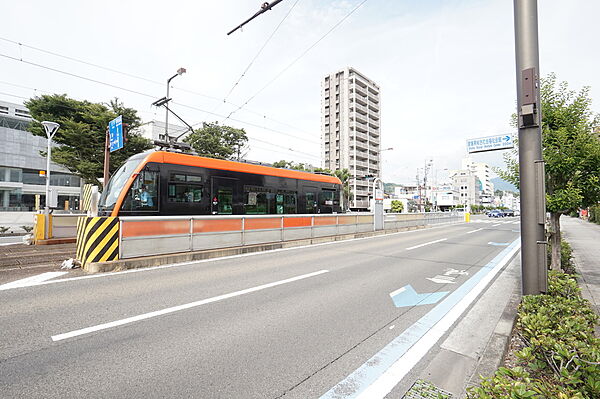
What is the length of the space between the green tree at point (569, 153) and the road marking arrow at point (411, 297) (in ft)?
9.47

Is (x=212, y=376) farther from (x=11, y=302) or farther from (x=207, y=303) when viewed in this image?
(x=11, y=302)

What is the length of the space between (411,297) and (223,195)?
8685mm

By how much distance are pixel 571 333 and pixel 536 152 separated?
6.87 feet

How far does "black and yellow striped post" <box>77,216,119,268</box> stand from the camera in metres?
6.85

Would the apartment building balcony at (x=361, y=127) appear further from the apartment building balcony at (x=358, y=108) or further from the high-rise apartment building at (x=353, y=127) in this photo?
the apartment building balcony at (x=358, y=108)

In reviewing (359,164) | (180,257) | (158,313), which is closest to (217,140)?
(180,257)

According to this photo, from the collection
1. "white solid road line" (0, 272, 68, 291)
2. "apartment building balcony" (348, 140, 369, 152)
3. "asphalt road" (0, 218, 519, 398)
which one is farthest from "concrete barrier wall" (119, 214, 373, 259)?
"apartment building balcony" (348, 140, 369, 152)

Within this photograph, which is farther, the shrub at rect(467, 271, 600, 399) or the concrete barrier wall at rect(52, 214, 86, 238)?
the concrete barrier wall at rect(52, 214, 86, 238)

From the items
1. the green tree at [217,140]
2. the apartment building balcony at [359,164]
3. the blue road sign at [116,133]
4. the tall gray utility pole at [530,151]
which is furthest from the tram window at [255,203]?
the apartment building balcony at [359,164]

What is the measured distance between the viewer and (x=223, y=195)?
1170 cm

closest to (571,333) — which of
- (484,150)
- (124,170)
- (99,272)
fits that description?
(99,272)

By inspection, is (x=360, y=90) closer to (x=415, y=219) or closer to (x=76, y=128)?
(x=415, y=219)

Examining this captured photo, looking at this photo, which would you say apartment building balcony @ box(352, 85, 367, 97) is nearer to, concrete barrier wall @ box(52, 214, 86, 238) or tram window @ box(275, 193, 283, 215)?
tram window @ box(275, 193, 283, 215)

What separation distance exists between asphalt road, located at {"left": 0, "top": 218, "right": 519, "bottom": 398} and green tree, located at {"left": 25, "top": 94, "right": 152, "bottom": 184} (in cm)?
2017
